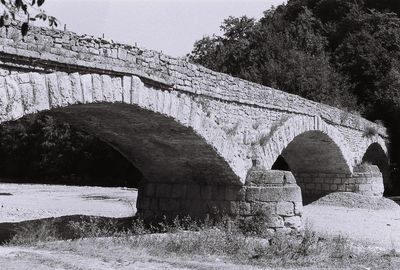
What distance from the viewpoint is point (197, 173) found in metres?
11.2

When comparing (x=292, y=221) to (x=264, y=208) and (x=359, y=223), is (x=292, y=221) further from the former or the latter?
(x=359, y=223)

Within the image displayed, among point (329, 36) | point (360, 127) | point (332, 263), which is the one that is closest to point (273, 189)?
point (332, 263)

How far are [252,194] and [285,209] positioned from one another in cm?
72

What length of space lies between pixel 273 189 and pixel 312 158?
8858mm

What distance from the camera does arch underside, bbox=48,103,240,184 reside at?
8789mm

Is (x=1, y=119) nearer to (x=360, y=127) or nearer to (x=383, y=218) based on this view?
(x=383, y=218)

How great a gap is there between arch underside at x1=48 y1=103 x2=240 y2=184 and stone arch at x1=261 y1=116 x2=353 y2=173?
4.74ft

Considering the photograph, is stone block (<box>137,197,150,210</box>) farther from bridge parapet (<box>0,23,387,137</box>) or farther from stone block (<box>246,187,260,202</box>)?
bridge parapet (<box>0,23,387,137</box>)

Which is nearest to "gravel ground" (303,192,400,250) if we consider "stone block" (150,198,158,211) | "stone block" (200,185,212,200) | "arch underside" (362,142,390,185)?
"stone block" (200,185,212,200)

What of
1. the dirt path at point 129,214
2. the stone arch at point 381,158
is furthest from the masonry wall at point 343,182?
the stone arch at point 381,158

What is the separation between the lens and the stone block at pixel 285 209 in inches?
410

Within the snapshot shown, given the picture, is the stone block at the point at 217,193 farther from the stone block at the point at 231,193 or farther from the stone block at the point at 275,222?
the stone block at the point at 275,222

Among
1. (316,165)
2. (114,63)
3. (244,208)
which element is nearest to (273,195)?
(244,208)

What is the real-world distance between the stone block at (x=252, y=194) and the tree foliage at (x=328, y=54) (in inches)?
586
